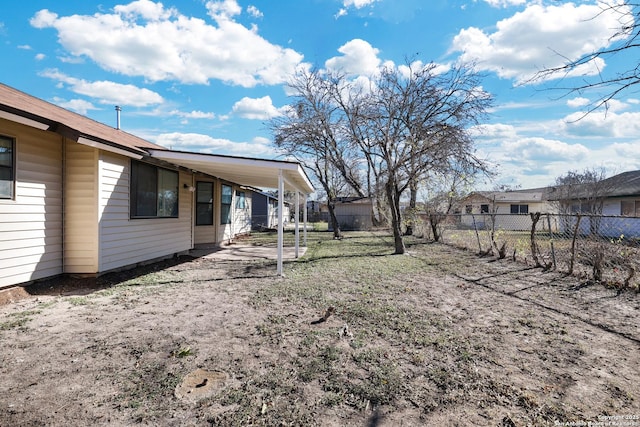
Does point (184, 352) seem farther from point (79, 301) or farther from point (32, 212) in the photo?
point (32, 212)

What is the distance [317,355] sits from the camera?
2.98 metres

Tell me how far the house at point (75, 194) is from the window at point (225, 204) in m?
3.81

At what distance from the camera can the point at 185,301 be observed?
4.71 m

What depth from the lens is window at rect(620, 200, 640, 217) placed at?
16.2 m

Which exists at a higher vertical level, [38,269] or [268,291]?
[38,269]

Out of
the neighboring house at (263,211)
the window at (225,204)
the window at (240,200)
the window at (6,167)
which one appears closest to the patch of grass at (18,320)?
the window at (6,167)

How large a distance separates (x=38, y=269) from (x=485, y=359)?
614cm

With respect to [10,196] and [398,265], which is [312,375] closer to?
[10,196]

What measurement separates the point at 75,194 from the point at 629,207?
75.1ft

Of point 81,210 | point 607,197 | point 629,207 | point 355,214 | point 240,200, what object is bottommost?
point 355,214

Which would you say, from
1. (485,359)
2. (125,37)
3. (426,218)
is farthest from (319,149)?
(485,359)

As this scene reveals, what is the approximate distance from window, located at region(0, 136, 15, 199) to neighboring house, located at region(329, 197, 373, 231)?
2043cm

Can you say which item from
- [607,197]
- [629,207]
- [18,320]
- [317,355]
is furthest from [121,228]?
[629,207]

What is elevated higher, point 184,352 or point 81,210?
point 81,210
